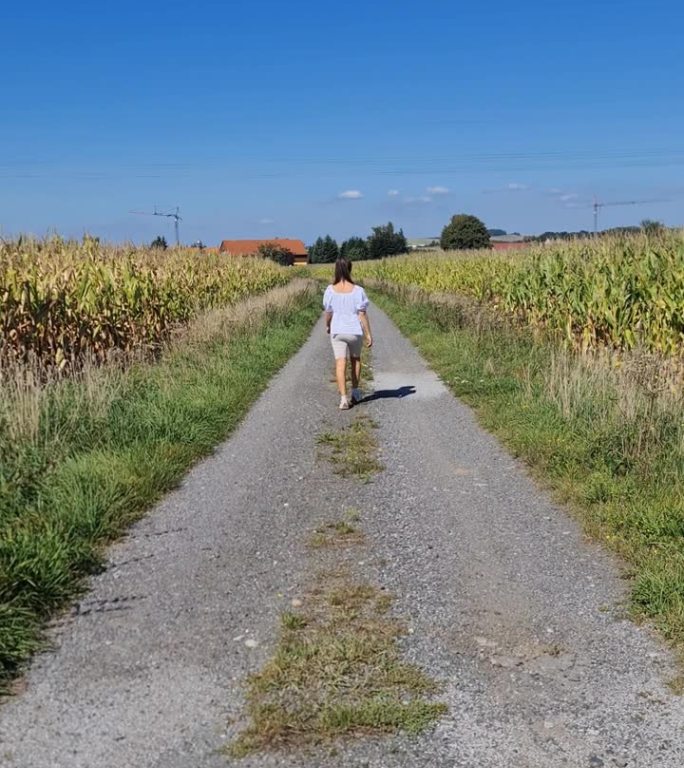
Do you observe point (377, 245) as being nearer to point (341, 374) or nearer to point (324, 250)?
point (324, 250)

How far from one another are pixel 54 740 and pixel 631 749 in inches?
89.2

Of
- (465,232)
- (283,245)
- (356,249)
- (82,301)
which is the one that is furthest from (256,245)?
(82,301)

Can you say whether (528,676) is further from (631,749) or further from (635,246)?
(635,246)

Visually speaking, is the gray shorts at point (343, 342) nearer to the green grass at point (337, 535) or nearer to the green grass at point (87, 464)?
the green grass at point (87, 464)

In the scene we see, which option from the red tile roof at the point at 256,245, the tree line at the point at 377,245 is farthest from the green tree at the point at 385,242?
the red tile roof at the point at 256,245

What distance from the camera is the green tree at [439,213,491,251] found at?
92750 millimetres

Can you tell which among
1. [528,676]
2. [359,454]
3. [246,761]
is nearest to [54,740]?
[246,761]

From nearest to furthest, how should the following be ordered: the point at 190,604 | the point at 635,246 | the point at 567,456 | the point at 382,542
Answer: the point at 190,604 < the point at 382,542 < the point at 567,456 < the point at 635,246

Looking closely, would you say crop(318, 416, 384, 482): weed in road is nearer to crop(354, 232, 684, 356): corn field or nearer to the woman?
the woman

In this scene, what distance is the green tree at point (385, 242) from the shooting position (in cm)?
9988

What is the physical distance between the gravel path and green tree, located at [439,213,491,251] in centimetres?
8729

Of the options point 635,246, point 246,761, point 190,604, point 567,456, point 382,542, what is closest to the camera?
point 246,761

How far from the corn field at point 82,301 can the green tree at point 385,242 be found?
81499 millimetres

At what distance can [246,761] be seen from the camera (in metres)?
3.06
